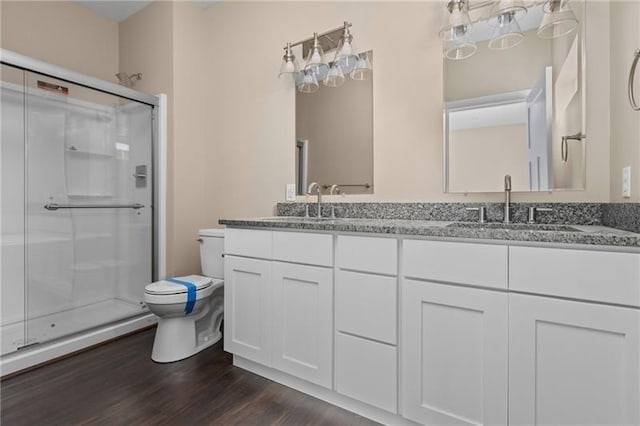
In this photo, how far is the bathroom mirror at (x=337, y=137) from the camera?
6.82ft

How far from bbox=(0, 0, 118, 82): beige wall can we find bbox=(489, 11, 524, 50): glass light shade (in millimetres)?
3127

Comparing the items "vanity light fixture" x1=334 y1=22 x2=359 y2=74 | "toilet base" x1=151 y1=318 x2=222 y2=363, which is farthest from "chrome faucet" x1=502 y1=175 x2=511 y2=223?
"toilet base" x1=151 y1=318 x2=222 y2=363

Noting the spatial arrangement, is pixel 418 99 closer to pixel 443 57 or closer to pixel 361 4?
pixel 443 57

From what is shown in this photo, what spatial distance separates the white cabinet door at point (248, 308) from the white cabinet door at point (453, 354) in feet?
2.43

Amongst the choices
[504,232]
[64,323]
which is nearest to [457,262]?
[504,232]

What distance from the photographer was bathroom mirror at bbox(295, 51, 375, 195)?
2.08 meters

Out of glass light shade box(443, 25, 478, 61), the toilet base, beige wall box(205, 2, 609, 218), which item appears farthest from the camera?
the toilet base

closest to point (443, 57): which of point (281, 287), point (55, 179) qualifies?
point (281, 287)

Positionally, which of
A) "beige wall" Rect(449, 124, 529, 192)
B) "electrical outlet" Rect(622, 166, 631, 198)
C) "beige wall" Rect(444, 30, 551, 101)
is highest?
"beige wall" Rect(444, 30, 551, 101)

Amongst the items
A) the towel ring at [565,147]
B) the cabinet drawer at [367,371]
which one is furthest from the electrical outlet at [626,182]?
the cabinet drawer at [367,371]

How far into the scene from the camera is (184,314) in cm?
200

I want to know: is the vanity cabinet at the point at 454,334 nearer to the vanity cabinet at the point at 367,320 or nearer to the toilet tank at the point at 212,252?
the vanity cabinet at the point at 367,320

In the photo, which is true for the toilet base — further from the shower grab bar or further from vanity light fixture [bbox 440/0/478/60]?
vanity light fixture [bbox 440/0/478/60]

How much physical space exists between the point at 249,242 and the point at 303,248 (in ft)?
1.22
